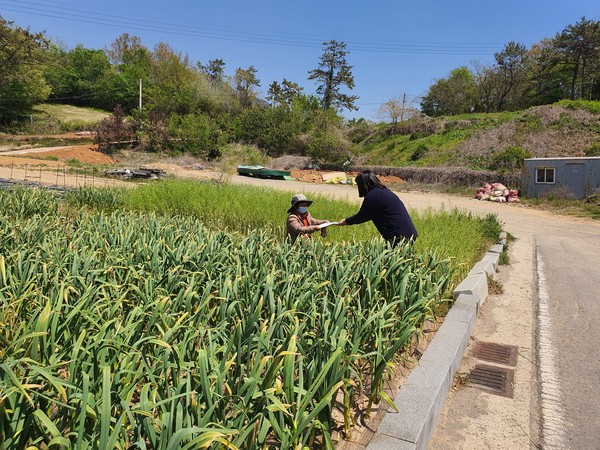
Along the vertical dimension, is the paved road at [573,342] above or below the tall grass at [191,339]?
below

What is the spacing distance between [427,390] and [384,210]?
2.44 meters

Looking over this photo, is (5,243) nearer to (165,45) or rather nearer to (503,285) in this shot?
(503,285)

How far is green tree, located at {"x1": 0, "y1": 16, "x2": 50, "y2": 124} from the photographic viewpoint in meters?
36.2

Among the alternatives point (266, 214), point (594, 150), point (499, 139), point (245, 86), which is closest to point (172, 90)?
point (245, 86)

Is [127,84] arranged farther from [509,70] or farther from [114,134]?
[509,70]

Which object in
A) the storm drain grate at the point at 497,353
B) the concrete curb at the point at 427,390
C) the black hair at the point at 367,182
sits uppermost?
the black hair at the point at 367,182

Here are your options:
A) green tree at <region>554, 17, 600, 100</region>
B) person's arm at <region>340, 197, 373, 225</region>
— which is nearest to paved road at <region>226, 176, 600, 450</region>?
person's arm at <region>340, 197, 373, 225</region>

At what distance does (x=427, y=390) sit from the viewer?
8.66 feet

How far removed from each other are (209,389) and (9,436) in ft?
2.21

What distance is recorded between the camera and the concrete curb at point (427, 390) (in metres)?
2.21

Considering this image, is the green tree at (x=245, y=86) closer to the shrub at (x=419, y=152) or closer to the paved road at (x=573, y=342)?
the shrub at (x=419, y=152)

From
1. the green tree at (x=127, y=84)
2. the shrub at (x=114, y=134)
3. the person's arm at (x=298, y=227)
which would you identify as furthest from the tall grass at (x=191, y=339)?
the green tree at (x=127, y=84)

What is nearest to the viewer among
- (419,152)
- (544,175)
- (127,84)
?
(544,175)

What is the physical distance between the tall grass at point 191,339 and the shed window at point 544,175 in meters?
18.8
